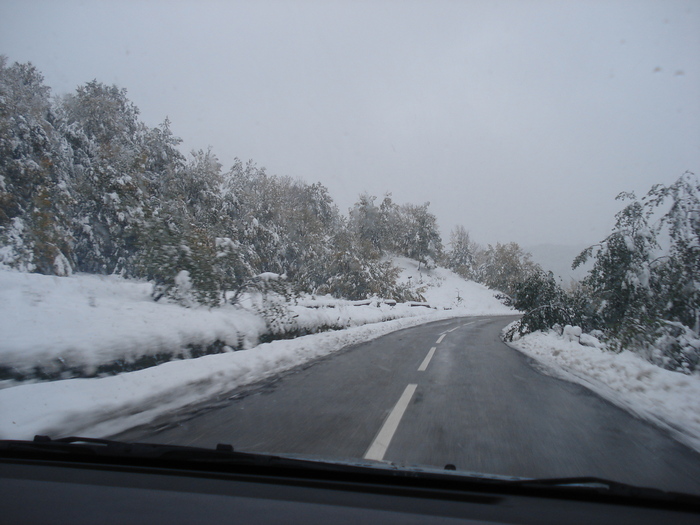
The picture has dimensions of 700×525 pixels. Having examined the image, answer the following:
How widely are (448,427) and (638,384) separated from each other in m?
3.54

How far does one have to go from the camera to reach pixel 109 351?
16.3 feet

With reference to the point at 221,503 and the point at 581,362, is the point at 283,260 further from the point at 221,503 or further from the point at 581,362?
the point at 221,503

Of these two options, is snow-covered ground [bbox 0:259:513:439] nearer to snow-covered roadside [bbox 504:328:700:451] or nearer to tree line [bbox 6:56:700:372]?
tree line [bbox 6:56:700:372]

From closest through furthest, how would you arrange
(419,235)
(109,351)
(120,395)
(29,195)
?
(120,395), (109,351), (29,195), (419,235)

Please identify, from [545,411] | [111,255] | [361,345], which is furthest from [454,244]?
[545,411]

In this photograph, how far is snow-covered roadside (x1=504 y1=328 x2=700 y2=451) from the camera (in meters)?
4.18

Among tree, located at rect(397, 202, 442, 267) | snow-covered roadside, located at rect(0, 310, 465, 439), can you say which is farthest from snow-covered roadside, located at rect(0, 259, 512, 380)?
tree, located at rect(397, 202, 442, 267)

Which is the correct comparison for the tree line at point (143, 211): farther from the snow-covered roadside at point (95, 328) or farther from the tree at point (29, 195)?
the snow-covered roadside at point (95, 328)

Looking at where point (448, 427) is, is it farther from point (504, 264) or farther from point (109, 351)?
point (504, 264)

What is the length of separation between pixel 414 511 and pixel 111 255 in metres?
26.7

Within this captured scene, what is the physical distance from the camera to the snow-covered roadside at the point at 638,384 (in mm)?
4180

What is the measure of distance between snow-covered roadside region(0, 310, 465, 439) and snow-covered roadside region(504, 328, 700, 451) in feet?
17.2

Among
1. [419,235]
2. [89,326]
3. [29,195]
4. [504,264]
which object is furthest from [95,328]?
[504,264]

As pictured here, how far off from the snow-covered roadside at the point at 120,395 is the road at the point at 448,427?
0.38 meters
